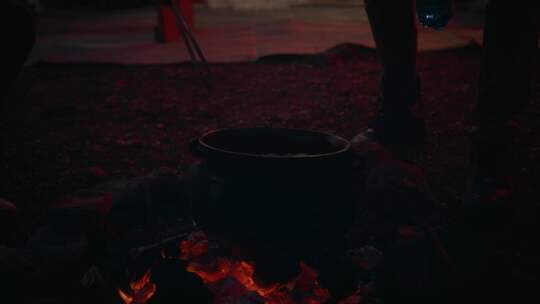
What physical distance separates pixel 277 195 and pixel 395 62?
2.01 metres

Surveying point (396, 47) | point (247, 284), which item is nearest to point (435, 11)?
point (396, 47)

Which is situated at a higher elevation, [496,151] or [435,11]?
[435,11]

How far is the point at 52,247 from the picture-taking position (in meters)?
2.31

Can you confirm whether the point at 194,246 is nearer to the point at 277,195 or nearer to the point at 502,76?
the point at 277,195

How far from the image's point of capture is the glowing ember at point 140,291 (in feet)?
7.37

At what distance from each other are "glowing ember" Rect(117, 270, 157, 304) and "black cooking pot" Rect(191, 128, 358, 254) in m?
0.36

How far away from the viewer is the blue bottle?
260 centimetres

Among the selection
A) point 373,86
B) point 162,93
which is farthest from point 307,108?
point 162,93

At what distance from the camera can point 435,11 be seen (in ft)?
8.58

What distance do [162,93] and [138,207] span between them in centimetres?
307

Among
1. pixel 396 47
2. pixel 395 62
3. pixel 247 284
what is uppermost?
pixel 396 47

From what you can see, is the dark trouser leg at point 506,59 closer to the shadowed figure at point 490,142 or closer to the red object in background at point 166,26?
the shadowed figure at point 490,142

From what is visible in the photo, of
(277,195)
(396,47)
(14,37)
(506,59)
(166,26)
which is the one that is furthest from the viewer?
(166,26)

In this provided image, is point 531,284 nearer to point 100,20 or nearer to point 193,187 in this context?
point 193,187
